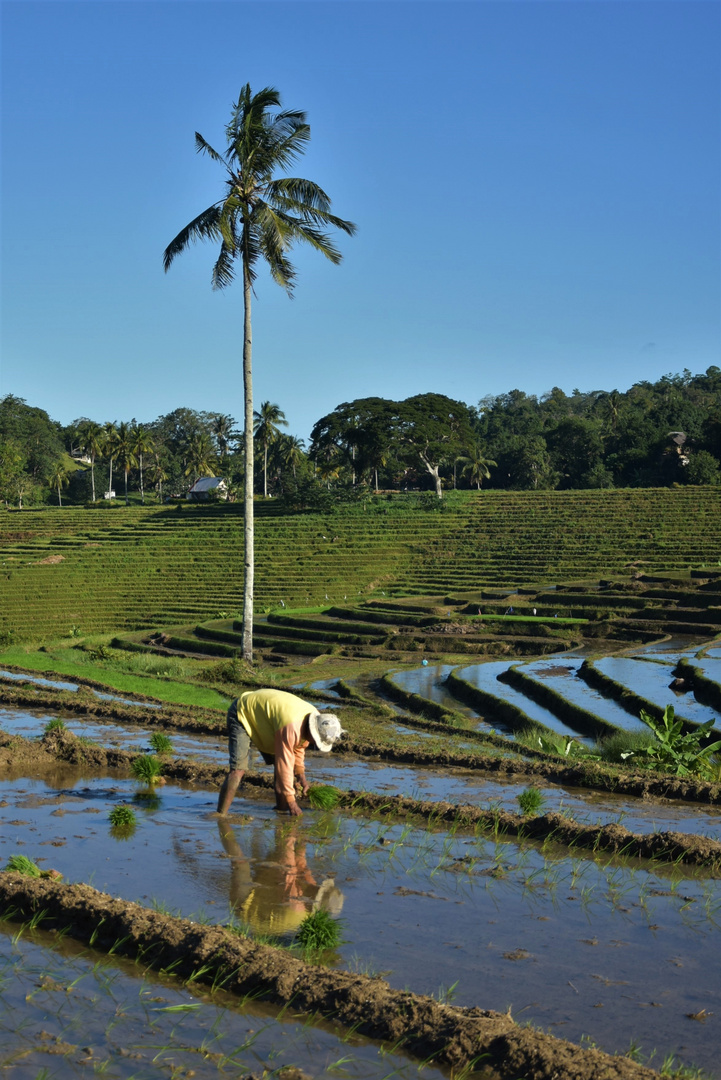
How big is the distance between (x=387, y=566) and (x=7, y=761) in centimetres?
4259

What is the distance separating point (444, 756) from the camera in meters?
11.4

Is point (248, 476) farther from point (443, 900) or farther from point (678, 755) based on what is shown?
point (443, 900)

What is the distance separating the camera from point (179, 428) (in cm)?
12788

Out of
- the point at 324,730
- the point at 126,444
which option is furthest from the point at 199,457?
the point at 324,730

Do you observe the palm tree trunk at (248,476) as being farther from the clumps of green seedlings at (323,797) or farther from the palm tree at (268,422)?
the palm tree at (268,422)

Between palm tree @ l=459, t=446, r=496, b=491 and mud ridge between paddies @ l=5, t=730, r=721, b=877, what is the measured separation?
245ft

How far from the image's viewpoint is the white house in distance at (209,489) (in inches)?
3501

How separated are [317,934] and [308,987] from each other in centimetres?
60

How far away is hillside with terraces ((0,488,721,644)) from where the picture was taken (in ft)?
142

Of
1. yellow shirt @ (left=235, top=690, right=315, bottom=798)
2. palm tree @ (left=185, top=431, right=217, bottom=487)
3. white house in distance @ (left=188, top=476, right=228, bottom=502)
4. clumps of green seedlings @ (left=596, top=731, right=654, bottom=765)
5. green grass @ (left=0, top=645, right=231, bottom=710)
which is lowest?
green grass @ (left=0, top=645, right=231, bottom=710)

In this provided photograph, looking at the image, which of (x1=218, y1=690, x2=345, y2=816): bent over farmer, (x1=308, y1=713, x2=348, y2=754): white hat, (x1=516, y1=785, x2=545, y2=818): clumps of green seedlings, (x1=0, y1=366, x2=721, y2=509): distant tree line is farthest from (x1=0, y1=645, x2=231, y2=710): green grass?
(x1=0, y1=366, x2=721, y2=509): distant tree line

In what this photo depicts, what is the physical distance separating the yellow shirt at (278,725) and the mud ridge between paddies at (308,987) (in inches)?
87.0

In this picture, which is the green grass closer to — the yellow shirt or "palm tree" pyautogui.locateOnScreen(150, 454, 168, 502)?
the yellow shirt

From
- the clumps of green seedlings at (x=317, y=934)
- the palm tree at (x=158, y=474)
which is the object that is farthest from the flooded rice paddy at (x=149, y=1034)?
the palm tree at (x=158, y=474)
